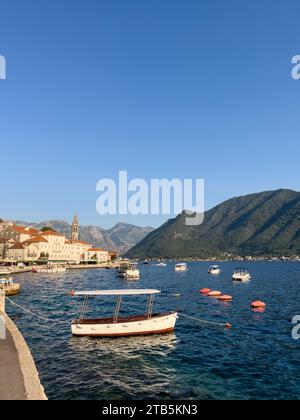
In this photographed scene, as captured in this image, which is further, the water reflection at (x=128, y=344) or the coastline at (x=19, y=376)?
the water reflection at (x=128, y=344)

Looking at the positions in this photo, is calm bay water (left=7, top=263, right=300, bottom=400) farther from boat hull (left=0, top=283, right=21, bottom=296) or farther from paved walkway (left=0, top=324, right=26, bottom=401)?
boat hull (left=0, top=283, right=21, bottom=296)

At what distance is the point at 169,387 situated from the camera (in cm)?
2598

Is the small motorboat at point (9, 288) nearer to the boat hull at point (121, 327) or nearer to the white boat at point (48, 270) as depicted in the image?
the boat hull at point (121, 327)

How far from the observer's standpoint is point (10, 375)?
21469mm

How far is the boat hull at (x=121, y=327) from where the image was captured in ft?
136

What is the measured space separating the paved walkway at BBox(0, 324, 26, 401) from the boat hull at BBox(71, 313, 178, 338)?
43.6ft

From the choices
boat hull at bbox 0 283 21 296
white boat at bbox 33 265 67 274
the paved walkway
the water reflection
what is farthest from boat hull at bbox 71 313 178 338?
white boat at bbox 33 265 67 274

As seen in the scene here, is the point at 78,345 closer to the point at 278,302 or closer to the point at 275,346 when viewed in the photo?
the point at 275,346

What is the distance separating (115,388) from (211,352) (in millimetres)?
13298

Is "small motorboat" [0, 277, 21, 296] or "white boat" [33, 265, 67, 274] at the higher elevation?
"small motorboat" [0, 277, 21, 296]

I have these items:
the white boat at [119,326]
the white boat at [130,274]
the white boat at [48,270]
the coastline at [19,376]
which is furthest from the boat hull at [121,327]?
the white boat at [48,270]

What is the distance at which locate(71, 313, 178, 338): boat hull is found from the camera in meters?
41.4

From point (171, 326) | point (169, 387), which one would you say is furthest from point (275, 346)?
point (169, 387)

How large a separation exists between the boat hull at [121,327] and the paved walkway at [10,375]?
13279 mm
